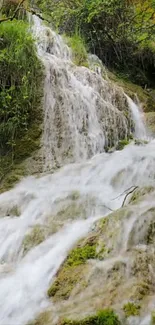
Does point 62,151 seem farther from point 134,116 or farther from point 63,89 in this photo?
point 134,116

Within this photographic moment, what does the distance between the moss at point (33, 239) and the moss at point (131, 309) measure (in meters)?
1.27

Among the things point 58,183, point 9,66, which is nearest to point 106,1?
Answer: point 9,66

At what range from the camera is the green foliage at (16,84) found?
232 inches

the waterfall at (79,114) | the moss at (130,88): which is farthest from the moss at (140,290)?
the moss at (130,88)

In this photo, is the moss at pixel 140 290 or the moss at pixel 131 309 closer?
the moss at pixel 131 309

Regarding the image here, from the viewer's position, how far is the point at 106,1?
9.47 m

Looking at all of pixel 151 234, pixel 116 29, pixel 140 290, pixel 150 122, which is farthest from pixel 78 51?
pixel 140 290

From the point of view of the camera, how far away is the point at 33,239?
11.3ft

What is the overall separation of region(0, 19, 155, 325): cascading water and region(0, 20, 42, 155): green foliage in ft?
0.85

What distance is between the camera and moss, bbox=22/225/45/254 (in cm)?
337

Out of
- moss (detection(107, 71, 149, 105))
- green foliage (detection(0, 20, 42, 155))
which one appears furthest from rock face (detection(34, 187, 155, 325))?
moss (detection(107, 71, 149, 105))

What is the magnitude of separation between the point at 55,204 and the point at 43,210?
0.49 ft

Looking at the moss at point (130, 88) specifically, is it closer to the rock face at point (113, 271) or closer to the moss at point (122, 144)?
the moss at point (122, 144)

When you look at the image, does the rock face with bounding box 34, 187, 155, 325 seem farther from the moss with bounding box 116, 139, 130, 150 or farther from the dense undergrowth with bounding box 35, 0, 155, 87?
the dense undergrowth with bounding box 35, 0, 155, 87
